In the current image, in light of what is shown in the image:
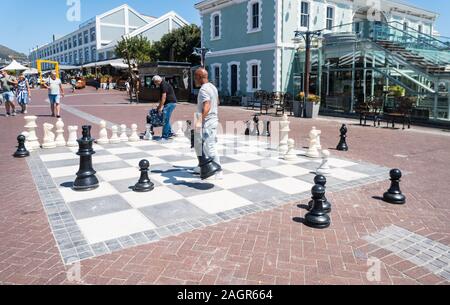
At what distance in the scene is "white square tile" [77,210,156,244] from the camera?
3.76m

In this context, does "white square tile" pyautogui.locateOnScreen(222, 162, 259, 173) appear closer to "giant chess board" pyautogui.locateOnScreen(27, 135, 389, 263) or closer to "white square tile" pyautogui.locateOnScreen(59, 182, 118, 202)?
"giant chess board" pyautogui.locateOnScreen(27, 135, 389, 263)

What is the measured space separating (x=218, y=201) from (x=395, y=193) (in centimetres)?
252

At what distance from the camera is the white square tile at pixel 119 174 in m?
5.88

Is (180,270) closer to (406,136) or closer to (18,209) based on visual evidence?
(18,209)

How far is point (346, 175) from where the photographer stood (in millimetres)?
6305

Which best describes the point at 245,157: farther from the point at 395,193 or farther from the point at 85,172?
the point at 85,172

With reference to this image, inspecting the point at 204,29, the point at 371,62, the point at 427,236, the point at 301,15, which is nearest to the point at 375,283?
the point at 427,236

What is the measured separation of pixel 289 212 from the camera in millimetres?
4512

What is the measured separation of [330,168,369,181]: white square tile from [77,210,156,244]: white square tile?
3.63 metres

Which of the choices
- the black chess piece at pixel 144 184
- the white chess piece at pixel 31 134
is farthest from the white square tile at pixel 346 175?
the white chess piece at pixel 31 134

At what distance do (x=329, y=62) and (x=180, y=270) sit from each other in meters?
19.4

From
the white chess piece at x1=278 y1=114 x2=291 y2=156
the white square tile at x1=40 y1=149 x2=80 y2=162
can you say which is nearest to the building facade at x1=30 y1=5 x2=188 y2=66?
the white square tile at x1=40 y1=149 x2=80 y2=162

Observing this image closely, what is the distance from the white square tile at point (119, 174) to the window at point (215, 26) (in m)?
21.3

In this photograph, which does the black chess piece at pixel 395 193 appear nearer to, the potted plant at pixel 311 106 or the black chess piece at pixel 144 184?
the black chess piece at pixel 144 184
